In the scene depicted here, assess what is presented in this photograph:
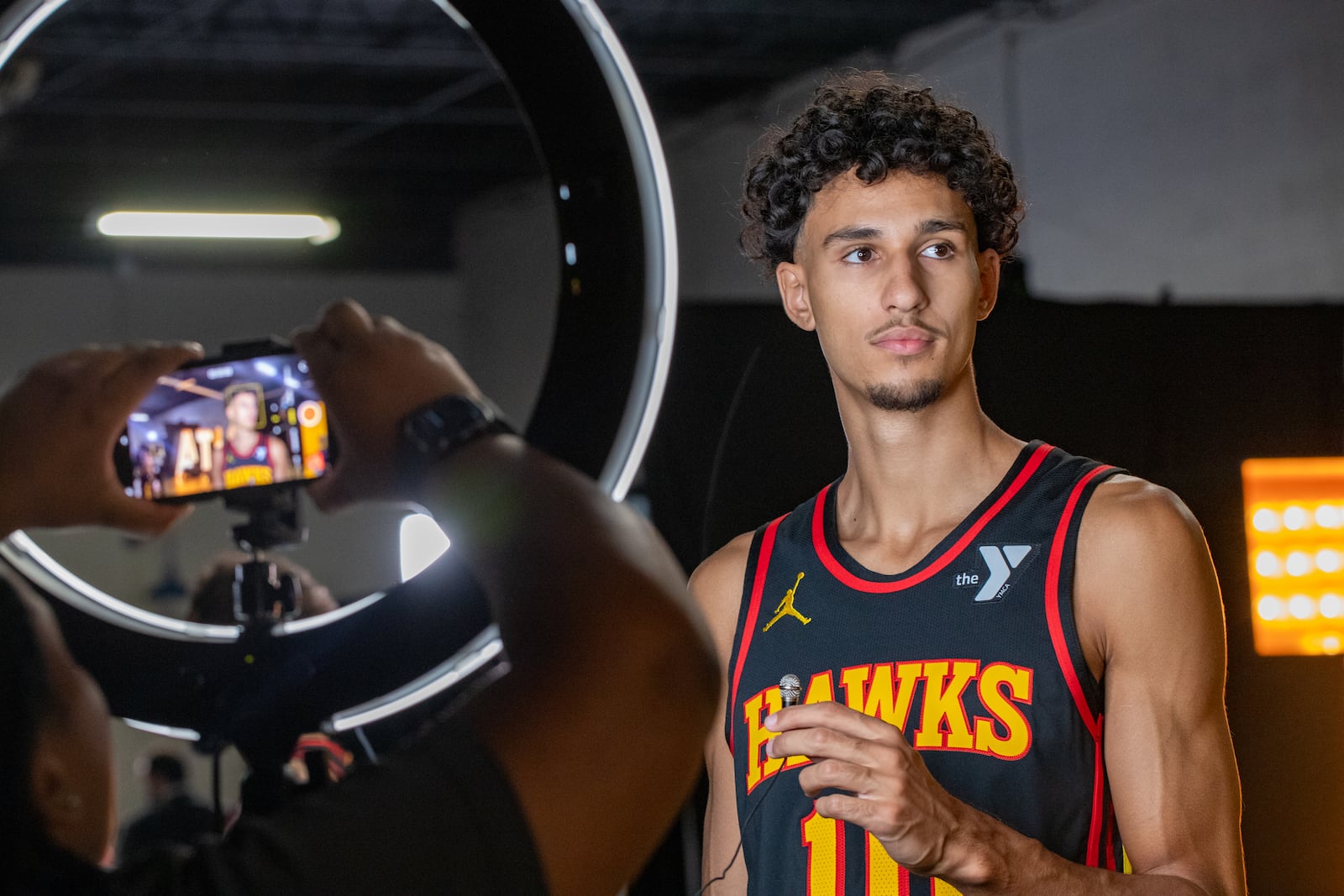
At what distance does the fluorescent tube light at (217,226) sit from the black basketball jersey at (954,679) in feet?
2.44

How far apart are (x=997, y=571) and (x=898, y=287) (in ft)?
1.00

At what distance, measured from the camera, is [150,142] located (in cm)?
73

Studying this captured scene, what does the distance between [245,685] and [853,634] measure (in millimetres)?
739

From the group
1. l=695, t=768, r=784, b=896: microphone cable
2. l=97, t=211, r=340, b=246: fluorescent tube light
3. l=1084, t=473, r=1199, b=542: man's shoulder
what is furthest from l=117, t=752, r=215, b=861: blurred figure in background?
l=1084, t=473, r=1199, b=542: man's shoulder

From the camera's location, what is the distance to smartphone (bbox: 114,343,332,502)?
23.3 inches

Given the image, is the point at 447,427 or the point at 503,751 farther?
the point at 447,427

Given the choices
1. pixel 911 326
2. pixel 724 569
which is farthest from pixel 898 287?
pixel 724 569

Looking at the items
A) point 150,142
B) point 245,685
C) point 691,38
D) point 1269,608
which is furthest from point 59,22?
point 1269,608

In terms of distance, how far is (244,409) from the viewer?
24.0 inches

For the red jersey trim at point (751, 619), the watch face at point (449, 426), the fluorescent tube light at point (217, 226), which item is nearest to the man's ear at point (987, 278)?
the red jersey trim at point (751, 619)

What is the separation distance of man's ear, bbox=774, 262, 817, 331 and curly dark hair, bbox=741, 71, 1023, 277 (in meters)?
0.02

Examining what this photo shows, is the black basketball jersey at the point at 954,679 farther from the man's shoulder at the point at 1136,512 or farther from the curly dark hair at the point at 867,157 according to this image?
the curly dark hair at the point at 867,157

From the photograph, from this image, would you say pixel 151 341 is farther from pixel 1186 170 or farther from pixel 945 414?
pixel 1186 170

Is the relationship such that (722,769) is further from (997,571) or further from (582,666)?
(582,666)
